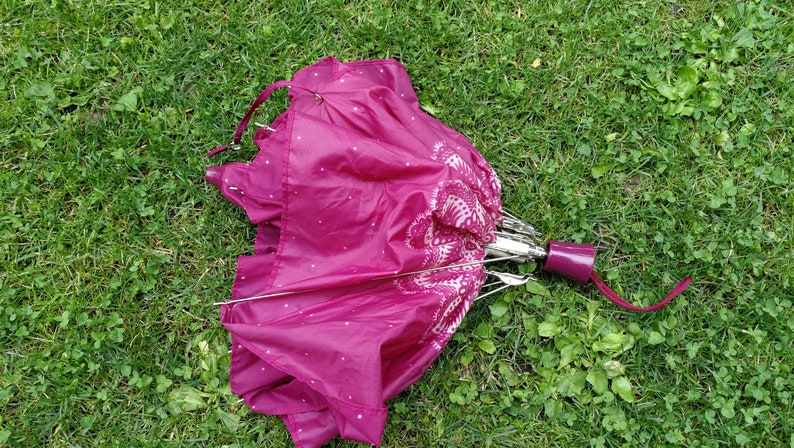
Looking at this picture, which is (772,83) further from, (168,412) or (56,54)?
(56,54)

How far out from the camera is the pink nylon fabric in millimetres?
1870

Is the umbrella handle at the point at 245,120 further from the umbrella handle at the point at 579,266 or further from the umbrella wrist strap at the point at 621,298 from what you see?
the umbrella wrist strap at the point at 621,298

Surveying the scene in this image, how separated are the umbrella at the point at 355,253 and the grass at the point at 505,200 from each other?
18 cm

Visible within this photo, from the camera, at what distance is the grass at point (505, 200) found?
222 centimetres

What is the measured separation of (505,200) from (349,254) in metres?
0.72

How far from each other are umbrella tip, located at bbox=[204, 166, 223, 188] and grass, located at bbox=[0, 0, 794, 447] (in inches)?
4.6

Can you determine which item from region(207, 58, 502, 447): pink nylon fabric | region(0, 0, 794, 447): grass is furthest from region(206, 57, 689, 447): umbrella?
region(0, 0, 794, 447): grass

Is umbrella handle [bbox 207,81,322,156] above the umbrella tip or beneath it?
above

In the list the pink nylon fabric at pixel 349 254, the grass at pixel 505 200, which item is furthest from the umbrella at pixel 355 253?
the grass at pixel 505 200

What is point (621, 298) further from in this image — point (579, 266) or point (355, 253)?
point (355, 253)

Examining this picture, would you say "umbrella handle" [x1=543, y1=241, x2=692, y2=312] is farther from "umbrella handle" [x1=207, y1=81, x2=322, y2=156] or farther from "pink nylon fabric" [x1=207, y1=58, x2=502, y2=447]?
"umbrella handle" [x1=207, y1=81, x2=322, y2=156]

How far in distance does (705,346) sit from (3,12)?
3.19 meters

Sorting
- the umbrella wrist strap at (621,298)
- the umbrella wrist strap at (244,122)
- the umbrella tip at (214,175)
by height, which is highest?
the umbrella wrist strap at (244,122)

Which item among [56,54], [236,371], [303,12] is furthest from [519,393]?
[56,54]
